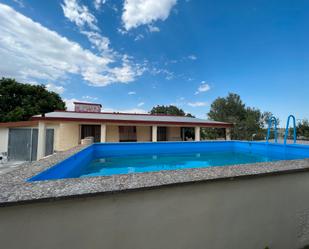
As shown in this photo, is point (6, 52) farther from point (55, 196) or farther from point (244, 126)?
point (244, 126)

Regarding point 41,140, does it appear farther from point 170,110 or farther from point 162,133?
point 170,110

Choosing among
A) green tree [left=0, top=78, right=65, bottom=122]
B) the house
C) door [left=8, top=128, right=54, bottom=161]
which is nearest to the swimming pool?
the house

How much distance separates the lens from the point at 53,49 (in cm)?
1352

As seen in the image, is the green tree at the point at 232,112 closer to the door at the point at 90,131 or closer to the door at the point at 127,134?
the door at the point at 127,134

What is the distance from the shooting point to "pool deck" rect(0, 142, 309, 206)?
1226 mm

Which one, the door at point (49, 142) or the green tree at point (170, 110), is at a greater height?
the green tree at point (170, 110)

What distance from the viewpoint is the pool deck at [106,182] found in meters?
1.23

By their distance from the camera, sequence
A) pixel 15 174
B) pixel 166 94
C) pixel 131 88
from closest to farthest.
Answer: pixel 15 174 < pixel 131 88 < pixel 166 94

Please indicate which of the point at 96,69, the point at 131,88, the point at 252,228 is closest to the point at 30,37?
the point at 96,69

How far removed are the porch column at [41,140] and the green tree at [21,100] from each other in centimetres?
1414

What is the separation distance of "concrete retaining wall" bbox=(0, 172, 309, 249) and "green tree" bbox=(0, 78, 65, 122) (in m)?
25.4

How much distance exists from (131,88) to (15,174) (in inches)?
858

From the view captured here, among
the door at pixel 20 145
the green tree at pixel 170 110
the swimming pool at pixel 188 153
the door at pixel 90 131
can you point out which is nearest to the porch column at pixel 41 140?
the door at pixel 20 145

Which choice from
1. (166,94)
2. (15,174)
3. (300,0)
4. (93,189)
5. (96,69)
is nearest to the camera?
(93,189)
